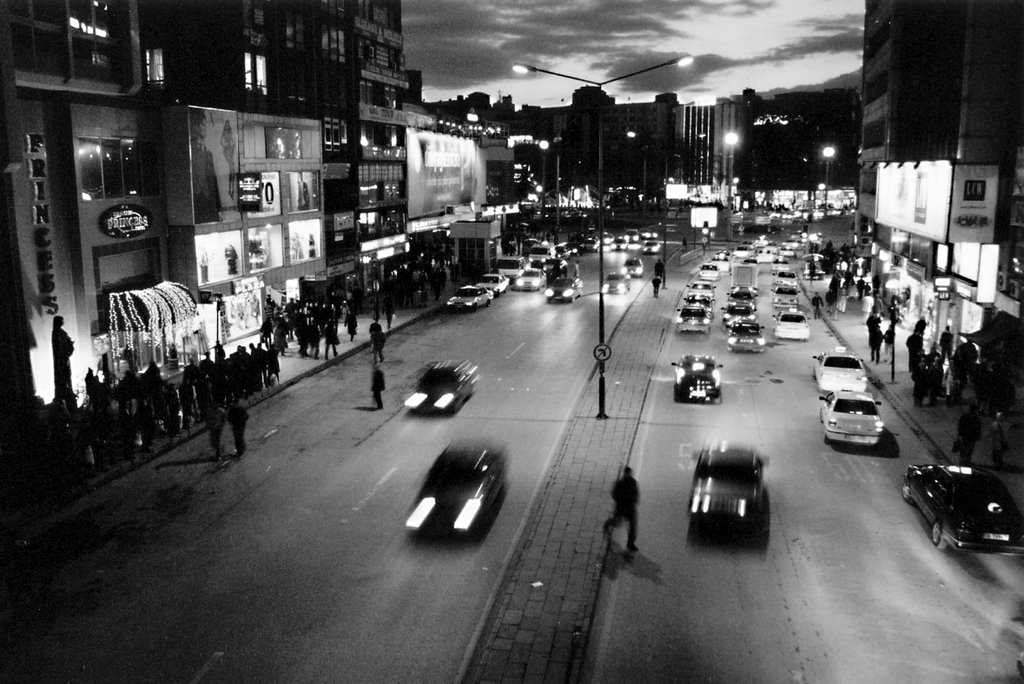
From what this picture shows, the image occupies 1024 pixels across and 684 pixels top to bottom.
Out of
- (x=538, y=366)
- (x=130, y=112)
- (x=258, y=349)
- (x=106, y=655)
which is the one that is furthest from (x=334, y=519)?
(x=130, y=112)

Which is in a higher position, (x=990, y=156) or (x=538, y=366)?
(x=990, y=156)

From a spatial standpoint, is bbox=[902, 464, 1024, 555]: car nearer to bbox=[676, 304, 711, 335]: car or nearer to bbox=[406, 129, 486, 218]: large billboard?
bbox=[676, 304, 711, 335]: car

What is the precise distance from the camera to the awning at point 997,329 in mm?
26594

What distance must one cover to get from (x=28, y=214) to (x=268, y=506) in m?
12.1

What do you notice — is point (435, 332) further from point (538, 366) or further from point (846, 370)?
point (846, 370)

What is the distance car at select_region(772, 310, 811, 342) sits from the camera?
Answer: 36.4 m

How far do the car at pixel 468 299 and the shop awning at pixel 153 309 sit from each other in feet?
56.3

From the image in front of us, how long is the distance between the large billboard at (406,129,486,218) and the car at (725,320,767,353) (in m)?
34.5

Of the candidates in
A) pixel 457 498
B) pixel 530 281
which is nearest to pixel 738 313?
pixel 530 281

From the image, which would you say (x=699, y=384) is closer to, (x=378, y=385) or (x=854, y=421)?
(x=854, y=421)

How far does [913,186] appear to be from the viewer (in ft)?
123

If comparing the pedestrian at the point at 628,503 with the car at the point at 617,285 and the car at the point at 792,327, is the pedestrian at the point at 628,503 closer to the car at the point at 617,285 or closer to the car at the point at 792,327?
the car at the point at 792,327

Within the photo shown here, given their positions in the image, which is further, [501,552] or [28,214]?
[28,214]

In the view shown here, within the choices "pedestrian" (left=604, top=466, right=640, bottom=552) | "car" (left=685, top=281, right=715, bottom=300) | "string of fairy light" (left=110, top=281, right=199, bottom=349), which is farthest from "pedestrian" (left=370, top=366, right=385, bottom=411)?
"car" (left=685, top=281, right=715, bottom=300)
